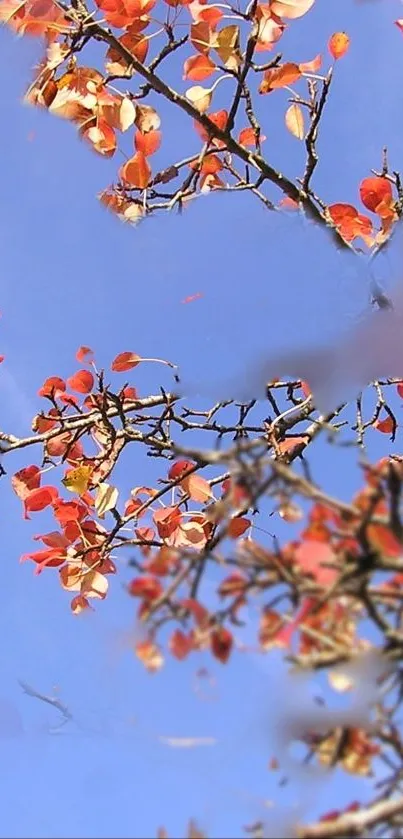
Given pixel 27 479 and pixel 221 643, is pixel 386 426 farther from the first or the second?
pixel 221 643

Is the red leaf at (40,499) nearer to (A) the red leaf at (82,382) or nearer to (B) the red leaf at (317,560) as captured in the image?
(A) the red leaf at (82,382)

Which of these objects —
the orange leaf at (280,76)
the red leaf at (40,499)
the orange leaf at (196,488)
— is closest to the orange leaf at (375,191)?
the orange leaf at (280,76)

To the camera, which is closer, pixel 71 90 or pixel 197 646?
pixel 197 646

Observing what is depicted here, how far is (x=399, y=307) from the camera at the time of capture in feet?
3.66

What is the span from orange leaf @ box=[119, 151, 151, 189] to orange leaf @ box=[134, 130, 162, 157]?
1 cm

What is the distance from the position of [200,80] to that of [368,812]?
5.24 feet

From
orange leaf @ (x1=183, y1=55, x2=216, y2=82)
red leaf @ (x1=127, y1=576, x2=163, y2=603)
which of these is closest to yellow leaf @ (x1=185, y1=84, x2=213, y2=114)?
orange leaf @ (x1=183, y1=55, x2=216, y2=82)

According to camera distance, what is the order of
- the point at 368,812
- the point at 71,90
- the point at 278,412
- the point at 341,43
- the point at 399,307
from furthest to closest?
1. the point at 278,412
2. the point at 341,43
3. the point at 71,90
4. the point at 399,307
5. the point at 368,812

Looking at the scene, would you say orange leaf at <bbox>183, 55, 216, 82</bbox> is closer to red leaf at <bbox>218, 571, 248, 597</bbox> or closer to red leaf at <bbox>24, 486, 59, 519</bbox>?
red leaf at <bbox>24, 486, 59, 519</bbox>

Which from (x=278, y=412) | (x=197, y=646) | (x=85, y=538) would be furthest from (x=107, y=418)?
(x=197, y=646)

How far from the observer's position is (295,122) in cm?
193

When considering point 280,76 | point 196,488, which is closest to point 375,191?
point 280,76

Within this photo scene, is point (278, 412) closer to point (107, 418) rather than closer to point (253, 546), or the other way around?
point (107, 418)

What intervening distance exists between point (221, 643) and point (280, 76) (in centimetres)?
156
